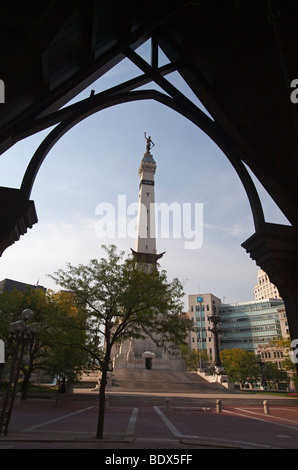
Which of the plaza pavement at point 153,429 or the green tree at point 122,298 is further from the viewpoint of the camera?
the green tree at point 122,298

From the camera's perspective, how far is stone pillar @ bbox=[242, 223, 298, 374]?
15.8 ft

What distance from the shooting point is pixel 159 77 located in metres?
6.04

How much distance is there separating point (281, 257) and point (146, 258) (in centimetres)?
2207

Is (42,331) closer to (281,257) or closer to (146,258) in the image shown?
(146,258)

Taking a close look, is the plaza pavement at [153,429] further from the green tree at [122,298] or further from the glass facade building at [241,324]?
the glass facade building at [241,324]

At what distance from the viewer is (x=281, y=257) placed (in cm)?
501

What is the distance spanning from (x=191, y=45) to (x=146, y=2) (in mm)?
1164

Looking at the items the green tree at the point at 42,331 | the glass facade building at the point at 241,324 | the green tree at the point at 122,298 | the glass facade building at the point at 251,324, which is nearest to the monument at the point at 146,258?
the green tree at the point at 42,331

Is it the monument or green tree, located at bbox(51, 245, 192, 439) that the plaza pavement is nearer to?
green tree, located at bbox(51, 245, 192, 439)

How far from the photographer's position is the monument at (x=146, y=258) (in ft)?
137

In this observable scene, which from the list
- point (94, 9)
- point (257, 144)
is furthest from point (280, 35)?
point (94, 9)

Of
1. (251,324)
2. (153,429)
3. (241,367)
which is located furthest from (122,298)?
(251,324)

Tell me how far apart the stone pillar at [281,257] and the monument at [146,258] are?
21.9 meters

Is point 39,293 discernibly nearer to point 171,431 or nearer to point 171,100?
point 171,431
